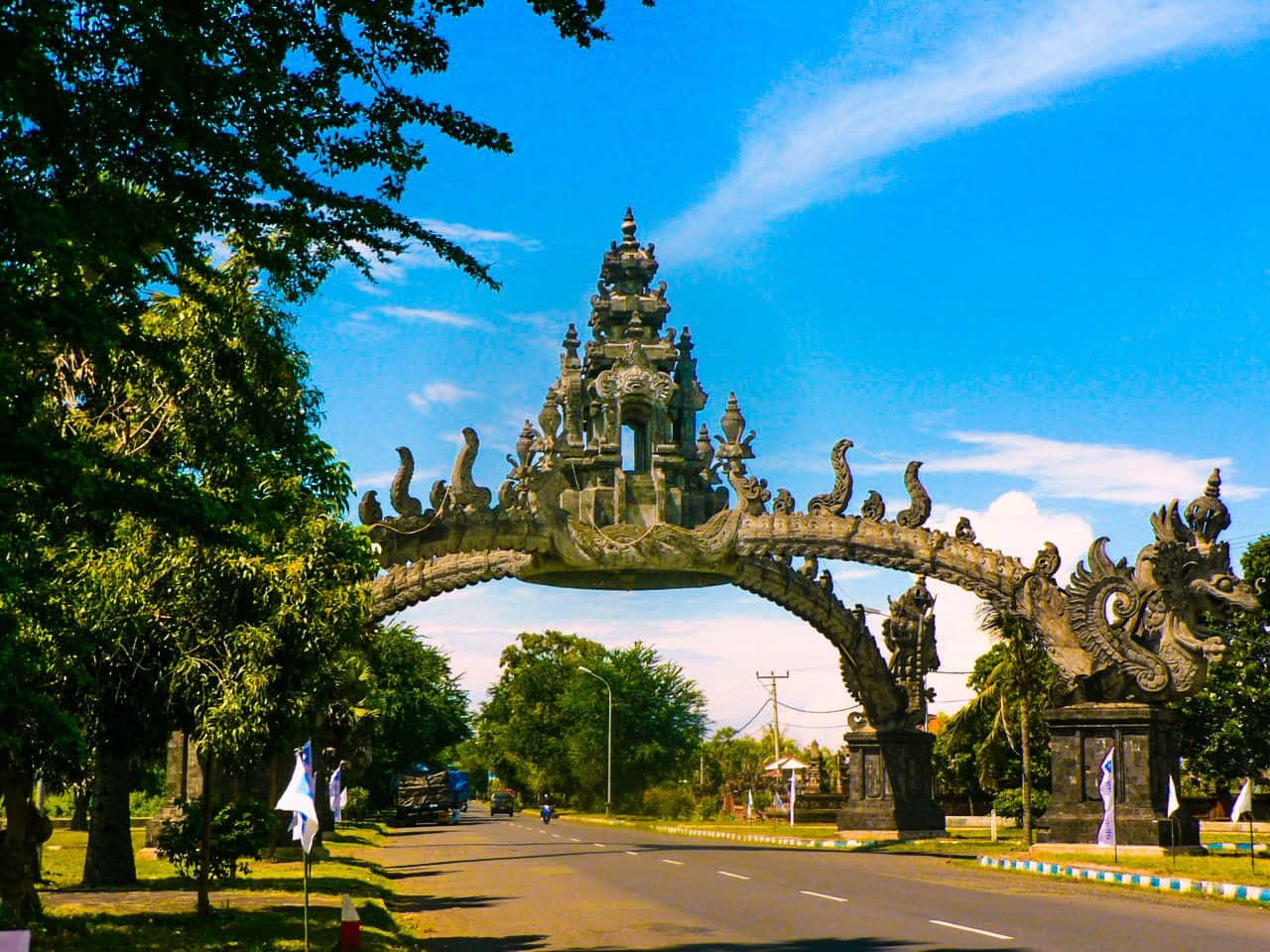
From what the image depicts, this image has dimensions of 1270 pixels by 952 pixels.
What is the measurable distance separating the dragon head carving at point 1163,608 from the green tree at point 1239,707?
12.0 metres

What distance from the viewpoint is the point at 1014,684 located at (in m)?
44.4

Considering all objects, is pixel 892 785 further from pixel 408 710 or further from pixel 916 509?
pixel 408 710

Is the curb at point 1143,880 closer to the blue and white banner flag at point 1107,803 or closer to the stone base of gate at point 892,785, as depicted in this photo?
the blue and white banner flag at point 1107,803

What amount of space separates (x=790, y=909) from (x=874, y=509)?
17.3 m

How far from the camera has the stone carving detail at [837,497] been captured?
36.3 m

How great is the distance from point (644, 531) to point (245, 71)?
1046 inches

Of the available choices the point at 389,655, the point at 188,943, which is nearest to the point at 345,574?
the point at 188,943

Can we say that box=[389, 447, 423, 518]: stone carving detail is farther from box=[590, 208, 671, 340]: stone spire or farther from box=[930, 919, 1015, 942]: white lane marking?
box=[930, 919, 1015, 942]: white lane marking

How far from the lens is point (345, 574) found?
1872 centimetres

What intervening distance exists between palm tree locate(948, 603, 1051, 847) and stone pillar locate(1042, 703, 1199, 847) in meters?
2.17

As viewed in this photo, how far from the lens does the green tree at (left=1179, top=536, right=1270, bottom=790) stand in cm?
4275

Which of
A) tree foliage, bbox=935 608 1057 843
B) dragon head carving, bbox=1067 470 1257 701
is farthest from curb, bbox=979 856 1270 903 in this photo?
tree foliage, bbox=935 608 1057 843

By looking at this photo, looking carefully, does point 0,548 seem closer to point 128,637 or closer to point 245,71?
point 245,71

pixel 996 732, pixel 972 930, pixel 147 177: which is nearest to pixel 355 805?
pixel 996 732
